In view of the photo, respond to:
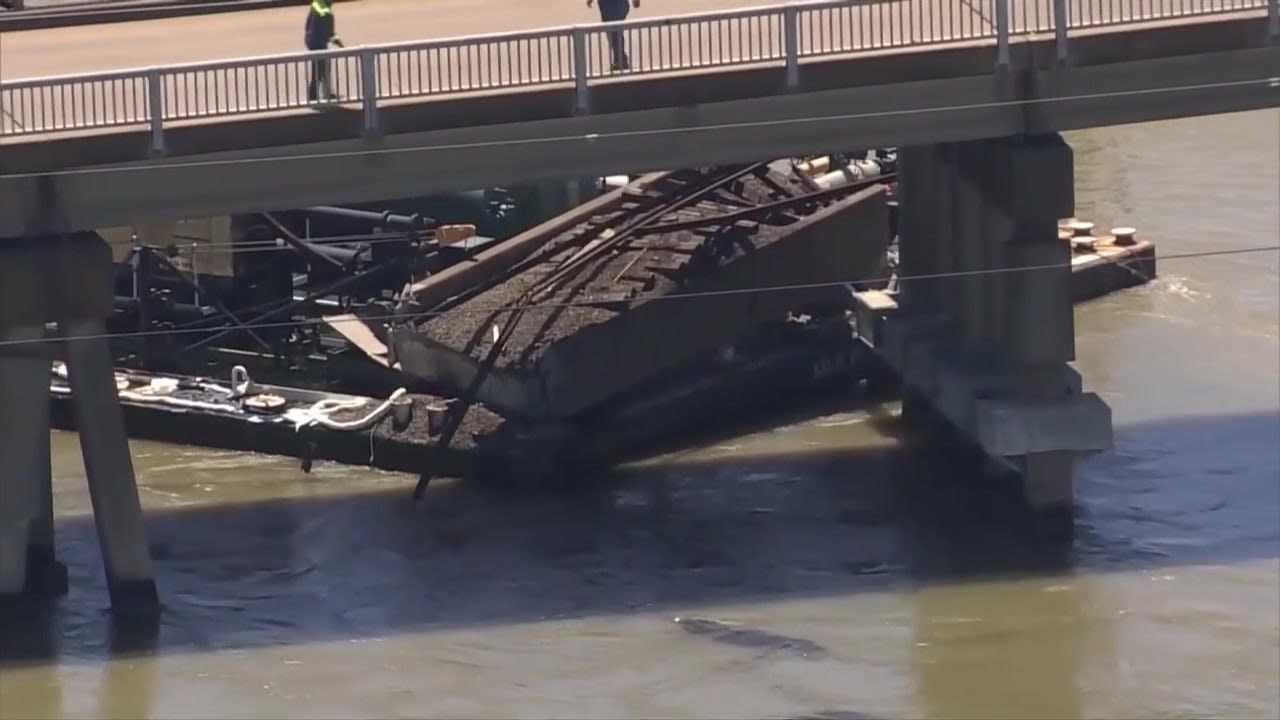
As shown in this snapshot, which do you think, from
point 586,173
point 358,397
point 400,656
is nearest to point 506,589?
point 400,656

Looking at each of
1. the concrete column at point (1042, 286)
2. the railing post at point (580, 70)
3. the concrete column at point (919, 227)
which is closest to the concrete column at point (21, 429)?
the railing post at point (580, 70)

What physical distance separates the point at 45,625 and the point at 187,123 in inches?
183

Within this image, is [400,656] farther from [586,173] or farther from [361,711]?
[586,173]

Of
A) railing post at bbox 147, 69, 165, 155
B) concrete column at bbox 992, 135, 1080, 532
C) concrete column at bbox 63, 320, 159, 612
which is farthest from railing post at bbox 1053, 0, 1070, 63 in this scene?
concrete column at bbox 63, 320, 159, 612

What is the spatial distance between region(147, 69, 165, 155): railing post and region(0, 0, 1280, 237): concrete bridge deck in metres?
0.02

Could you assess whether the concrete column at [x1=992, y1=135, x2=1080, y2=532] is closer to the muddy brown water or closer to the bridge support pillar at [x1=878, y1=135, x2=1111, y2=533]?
the bridge support pillar at [x1=878, y1=135, x2=1111, y2=533]

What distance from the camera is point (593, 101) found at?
75.4 ft

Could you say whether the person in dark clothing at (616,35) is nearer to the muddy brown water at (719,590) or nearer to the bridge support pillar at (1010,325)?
the bridge support pillar at (1010,325)

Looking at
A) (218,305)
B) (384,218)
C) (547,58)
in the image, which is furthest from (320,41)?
(384,218)

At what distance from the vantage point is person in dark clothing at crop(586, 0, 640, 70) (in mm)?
23156

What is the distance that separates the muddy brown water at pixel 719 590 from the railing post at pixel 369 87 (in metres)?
4.37

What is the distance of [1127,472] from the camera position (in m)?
26.7

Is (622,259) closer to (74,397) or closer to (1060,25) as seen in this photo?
(1060,25)

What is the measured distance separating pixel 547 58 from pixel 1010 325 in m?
5.61
